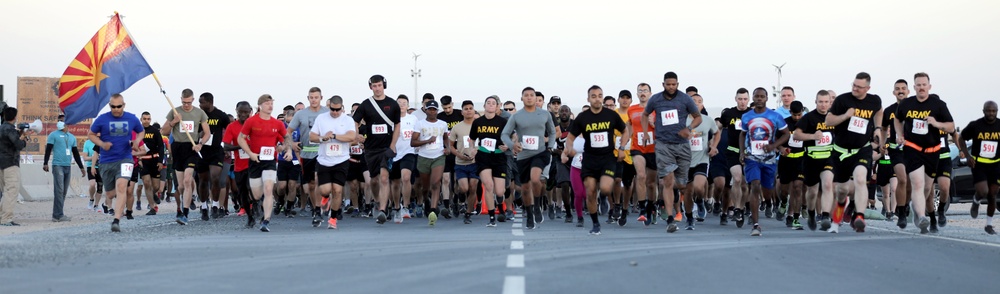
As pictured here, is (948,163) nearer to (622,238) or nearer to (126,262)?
(622,238)

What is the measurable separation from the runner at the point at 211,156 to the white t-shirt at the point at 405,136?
2706mm

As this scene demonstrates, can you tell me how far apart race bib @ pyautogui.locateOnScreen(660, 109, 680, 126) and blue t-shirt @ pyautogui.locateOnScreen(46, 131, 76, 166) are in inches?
421

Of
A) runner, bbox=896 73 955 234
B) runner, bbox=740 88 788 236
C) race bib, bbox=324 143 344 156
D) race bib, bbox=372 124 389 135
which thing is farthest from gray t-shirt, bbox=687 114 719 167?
race bib, bbox=324 143 344 156

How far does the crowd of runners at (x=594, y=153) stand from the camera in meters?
15.7

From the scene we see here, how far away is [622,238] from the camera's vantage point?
46.0ft

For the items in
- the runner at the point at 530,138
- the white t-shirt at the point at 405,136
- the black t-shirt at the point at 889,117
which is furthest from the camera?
the white t-shirt at the point at 405,136

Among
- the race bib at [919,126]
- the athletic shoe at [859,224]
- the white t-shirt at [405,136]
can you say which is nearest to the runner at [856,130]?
the athletic shoe at [859,224]

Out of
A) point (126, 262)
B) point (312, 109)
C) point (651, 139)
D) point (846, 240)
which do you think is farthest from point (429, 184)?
point (126, 262)

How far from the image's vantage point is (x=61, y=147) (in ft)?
72.1

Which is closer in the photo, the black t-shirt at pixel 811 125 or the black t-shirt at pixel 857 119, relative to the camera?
the black t-shirt at pixel 857 119

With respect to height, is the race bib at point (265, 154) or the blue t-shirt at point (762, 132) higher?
the blue t-shirt at point (762, 132)

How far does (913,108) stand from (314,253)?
323 inches

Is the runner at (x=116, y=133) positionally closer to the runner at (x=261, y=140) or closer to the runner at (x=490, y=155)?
the runner at (x=261, y=140)

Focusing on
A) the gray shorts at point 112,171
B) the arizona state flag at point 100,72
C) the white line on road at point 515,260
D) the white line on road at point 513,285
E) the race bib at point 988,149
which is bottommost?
the white line on road at point 515,260
